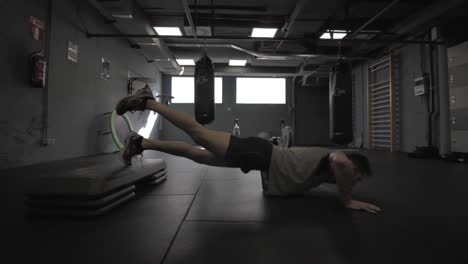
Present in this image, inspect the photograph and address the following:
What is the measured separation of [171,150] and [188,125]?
40cm

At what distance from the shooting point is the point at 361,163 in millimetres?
1996

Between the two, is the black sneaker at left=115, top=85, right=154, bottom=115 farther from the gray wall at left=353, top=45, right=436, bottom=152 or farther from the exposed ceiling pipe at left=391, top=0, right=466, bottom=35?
the gray wall at left=353, top=45, right=436, bottom=152

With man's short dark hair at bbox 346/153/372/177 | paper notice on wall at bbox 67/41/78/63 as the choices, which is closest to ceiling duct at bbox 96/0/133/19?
paper notice on wall at bbox 67/41/78/63

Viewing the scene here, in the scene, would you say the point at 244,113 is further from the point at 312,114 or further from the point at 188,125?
the point at 188,125

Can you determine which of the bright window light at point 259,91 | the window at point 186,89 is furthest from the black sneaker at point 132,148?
the bright window light at point 259,91

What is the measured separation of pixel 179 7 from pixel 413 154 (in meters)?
5.92

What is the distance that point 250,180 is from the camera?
3188 millimetres

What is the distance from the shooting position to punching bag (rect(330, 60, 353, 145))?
5.08m

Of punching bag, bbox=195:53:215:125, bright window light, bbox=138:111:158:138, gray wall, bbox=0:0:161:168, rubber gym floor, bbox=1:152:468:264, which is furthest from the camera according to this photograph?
bright window light, bbox=138:111:158:138

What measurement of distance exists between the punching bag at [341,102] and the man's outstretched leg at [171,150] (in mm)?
3721

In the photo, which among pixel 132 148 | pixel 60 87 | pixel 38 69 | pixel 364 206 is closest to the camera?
pixel 364 206

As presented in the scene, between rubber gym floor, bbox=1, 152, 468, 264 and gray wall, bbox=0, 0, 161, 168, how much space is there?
1729 millimetres

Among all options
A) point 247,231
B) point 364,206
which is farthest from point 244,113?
point 247,231

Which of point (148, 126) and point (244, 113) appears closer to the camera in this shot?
point (148, 126)
